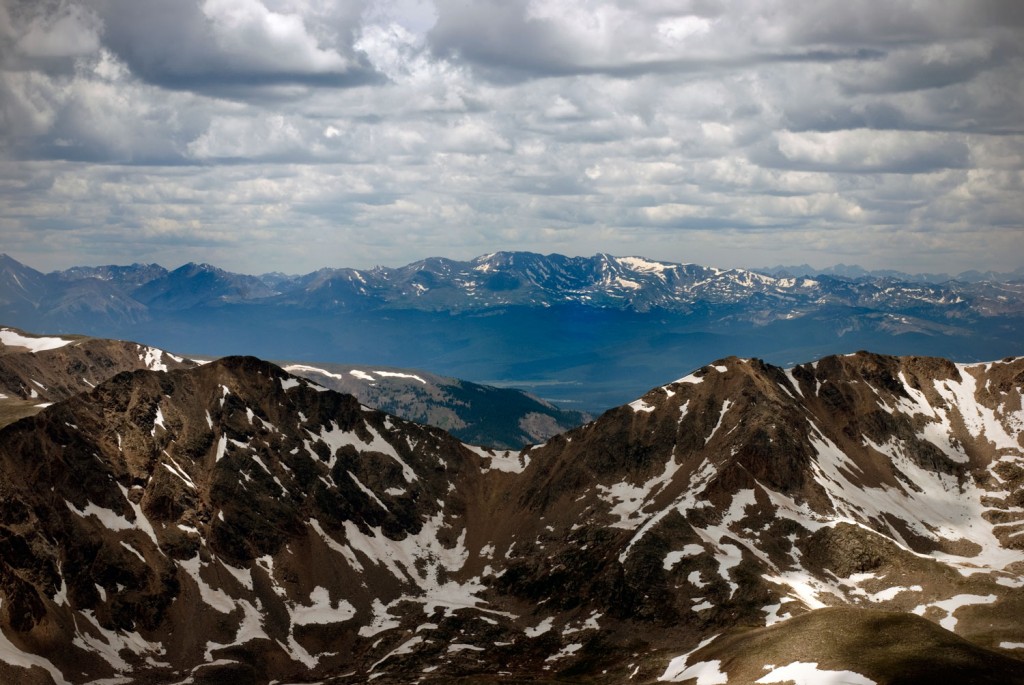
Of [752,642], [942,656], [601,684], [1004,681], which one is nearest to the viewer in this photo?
[1004,681]

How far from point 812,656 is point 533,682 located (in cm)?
4520

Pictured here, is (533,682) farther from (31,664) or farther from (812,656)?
(31,664)

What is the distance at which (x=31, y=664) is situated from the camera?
198m

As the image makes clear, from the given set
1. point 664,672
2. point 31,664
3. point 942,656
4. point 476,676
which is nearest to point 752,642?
point 664,672

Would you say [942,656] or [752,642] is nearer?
[942,656]

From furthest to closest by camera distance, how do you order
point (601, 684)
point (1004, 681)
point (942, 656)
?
1. point (601, 684)
2. point (942, 656)
3. point (1004, 681)

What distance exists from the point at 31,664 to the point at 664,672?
4195 inches

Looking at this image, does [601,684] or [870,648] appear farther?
[601,684]

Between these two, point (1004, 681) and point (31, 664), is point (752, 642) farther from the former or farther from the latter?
point (31, 664)

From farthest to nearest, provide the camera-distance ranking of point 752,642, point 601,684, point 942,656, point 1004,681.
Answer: point 601,684
point 752,642
point 942,656
point 1004,681

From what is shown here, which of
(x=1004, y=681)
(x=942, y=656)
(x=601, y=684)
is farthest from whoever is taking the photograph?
(x=601, y=684)

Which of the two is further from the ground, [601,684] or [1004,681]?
[1004,681]

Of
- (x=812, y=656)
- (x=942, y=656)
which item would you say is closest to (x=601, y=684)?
(x=812, y=656)

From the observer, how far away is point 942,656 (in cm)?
15662
